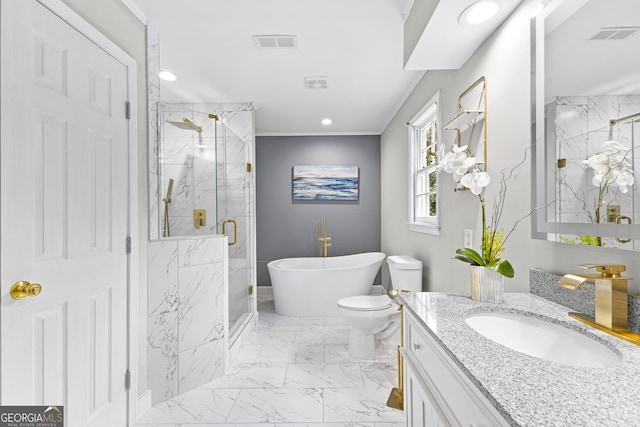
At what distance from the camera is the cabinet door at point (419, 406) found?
92 cm

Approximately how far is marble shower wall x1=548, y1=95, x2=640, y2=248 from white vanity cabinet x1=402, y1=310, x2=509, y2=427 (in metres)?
0.65

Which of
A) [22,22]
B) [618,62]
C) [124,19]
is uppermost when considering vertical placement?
[124,19]

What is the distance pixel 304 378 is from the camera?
2.26 m

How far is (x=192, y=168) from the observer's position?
240 centimetres

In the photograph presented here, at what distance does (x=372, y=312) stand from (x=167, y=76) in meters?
2.80

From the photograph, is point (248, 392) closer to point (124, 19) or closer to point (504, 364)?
point (504, 364)

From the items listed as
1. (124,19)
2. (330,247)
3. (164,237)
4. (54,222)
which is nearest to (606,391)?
(54,222)

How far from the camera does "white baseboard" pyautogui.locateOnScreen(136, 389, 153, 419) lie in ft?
5.96

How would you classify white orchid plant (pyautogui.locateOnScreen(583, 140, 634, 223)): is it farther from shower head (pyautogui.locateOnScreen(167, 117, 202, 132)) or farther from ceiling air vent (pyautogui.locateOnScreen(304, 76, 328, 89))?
shower head (pyautogui.locateOnScreen(167, 117, 202, 132))

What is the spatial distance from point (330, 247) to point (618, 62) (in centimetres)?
390

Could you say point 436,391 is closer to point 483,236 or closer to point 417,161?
point 483,236

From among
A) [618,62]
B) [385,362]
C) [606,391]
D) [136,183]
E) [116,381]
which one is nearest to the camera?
[606,391]

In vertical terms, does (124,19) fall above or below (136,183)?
above

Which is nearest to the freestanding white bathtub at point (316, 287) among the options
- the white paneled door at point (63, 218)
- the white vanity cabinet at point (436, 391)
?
the white paneled door at point (63, 218)
